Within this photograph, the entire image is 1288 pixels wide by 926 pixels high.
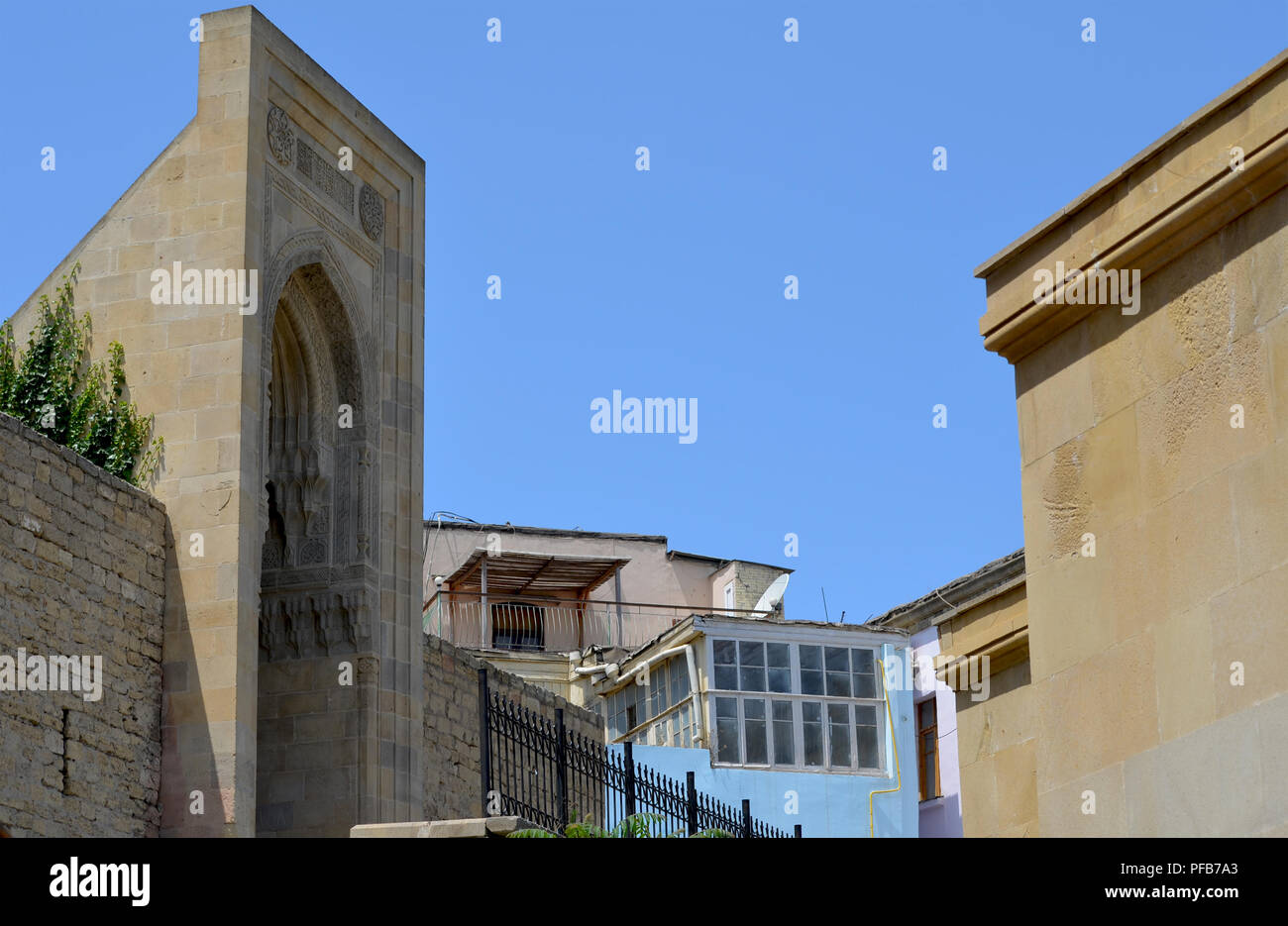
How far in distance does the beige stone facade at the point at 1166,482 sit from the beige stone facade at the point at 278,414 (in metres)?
8.97

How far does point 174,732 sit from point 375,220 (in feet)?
19.2

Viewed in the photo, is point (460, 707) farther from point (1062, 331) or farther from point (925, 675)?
point (1062, 331)

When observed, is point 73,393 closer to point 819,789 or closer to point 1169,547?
point 1169,547

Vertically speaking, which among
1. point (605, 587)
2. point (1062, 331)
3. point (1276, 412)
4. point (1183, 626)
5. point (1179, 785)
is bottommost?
point (1179, 785)

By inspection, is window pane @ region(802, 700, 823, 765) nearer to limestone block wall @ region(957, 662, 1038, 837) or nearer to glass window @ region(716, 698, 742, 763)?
glass window @ region(716, 698, 742, 763)

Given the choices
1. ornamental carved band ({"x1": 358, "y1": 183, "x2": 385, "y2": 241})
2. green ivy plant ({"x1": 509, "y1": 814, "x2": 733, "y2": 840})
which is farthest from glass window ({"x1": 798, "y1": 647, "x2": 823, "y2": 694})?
green ivy plant ({"x1": 509, "y1": 814, "x2": 733, "y2": 840})

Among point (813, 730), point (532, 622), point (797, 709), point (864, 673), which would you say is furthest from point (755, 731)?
point (532, 622)

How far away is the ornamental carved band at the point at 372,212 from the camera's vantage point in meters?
17.9

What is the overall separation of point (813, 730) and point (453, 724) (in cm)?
919

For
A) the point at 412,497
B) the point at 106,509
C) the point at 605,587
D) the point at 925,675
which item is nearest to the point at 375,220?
the point at 412,497

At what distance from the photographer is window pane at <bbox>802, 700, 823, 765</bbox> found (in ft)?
87.2

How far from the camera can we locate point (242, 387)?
1484cm

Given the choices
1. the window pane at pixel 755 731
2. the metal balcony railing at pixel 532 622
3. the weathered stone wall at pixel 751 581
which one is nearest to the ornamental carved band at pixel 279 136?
the window pane at pixel 755 731

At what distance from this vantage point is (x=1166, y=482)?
19.2 feet
